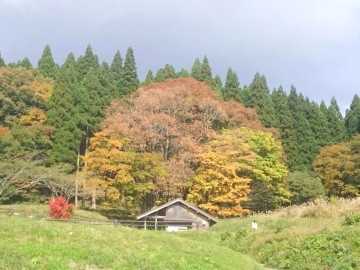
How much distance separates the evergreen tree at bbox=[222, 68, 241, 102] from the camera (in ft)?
194

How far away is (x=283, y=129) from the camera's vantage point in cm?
5594

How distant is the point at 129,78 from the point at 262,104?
18.6 metres

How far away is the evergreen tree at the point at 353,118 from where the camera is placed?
6100 centimetres

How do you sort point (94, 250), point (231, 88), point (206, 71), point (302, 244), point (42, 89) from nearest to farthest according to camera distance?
point (94, 250), point (302, 244), point (42, 89), point (231, 88), point (206, 71)

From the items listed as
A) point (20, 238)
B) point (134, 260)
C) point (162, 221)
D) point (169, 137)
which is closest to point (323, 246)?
point (134, 260)

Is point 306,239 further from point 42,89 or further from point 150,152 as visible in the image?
point 42,89

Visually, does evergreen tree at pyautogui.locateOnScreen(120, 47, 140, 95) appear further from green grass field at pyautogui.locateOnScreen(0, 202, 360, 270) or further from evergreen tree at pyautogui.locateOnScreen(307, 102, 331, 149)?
green grass field at pyautogui.locateOnScreen(0, 202, 360, 270)

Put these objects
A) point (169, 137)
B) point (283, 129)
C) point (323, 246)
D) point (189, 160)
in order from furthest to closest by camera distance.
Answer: point (283, 129) → point (169, 137) → point (189, 160) → point (323, 246)

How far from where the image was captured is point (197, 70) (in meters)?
64.9

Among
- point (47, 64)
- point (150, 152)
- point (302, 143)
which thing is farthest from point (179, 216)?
point (47, 64)

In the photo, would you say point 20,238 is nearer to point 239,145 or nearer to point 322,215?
point 322,215

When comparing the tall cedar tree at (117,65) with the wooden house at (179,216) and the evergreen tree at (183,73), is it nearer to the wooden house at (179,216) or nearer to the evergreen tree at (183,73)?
the evergreen tree at (183,73)

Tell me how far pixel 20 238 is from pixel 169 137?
29312 mm

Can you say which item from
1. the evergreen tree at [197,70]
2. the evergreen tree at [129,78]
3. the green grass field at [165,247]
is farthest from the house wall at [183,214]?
the evergreen tree at [197,70]
